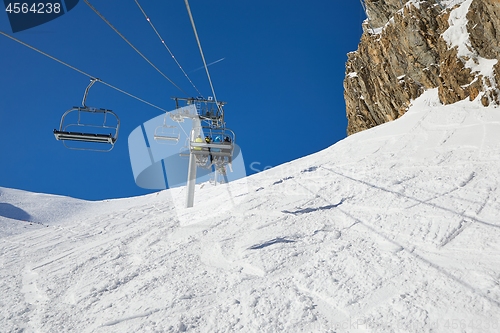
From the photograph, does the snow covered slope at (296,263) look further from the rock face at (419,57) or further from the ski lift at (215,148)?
the rock face at (419,57)

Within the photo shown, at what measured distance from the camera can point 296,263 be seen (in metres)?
4.98

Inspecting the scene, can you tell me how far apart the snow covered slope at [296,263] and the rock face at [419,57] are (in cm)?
1238

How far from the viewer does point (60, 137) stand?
6.85 meters

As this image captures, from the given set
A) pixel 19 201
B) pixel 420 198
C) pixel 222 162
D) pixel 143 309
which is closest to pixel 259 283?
pixel 143 309

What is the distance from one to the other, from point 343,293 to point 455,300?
1248mm

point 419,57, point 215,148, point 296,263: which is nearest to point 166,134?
point 215,148

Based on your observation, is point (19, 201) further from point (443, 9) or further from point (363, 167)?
point (443, 9)

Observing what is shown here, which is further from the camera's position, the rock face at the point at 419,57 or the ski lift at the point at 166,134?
the rock face at the point at 419,57

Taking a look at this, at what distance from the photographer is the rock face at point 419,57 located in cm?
1911

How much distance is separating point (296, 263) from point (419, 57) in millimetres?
29305

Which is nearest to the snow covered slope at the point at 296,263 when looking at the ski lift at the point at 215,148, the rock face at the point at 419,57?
the ski lift at the point at 215,148

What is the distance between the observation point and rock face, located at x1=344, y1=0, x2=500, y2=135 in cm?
1911

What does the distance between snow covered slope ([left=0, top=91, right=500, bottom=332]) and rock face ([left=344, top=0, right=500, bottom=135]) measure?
12.4 metres

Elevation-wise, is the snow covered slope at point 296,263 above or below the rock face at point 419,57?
below
